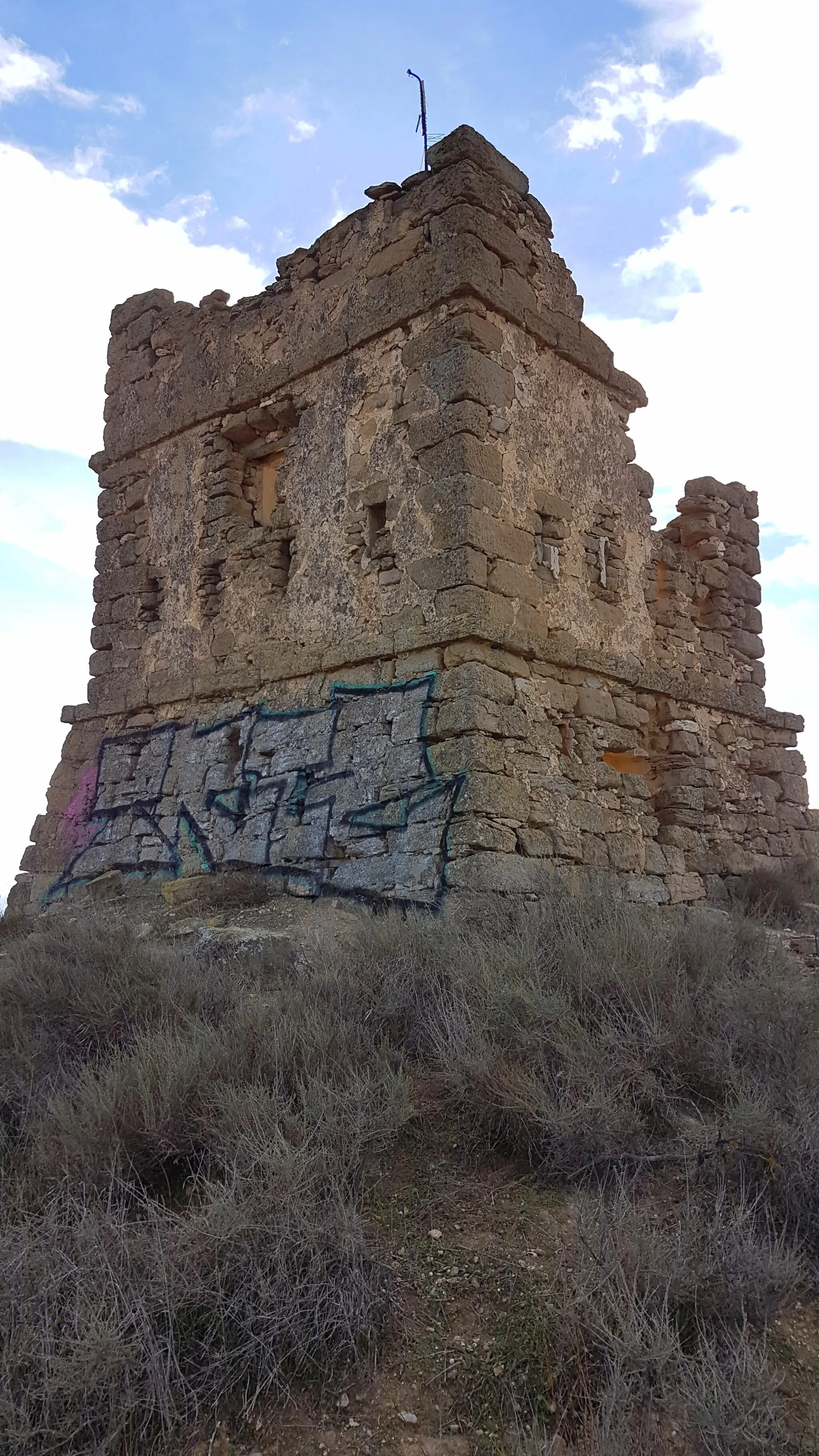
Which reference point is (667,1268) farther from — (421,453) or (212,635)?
(212,635)

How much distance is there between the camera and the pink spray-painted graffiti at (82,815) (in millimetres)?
8633

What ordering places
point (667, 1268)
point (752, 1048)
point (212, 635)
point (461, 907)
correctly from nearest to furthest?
point (667, 1268)
point (752, 1048)
point (461, 907)
point (212, 635)

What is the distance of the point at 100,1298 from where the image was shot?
2482 millimetres

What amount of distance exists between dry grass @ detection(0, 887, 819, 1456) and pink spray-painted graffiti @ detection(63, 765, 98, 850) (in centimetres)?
387

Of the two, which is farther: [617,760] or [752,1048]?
[617,760]

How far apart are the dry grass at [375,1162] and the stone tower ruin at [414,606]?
6.00 feet

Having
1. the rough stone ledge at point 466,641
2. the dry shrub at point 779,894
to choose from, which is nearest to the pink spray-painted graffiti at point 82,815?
the rough stone ledge at point 466,641

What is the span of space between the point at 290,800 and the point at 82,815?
260cm

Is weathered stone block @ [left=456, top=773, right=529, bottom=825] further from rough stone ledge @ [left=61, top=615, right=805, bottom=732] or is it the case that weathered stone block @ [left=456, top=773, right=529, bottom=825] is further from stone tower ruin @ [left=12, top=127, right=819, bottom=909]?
rough stone ledge @ [left=61, top=615, right=805, bottom=732]

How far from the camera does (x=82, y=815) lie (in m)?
8.75

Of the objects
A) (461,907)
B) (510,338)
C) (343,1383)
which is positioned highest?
(510,338)

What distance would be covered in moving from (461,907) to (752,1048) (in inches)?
89.0

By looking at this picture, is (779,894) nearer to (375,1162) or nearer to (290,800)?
(290,800)

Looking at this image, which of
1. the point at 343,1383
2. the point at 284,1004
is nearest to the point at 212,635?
the point at 284,1004
